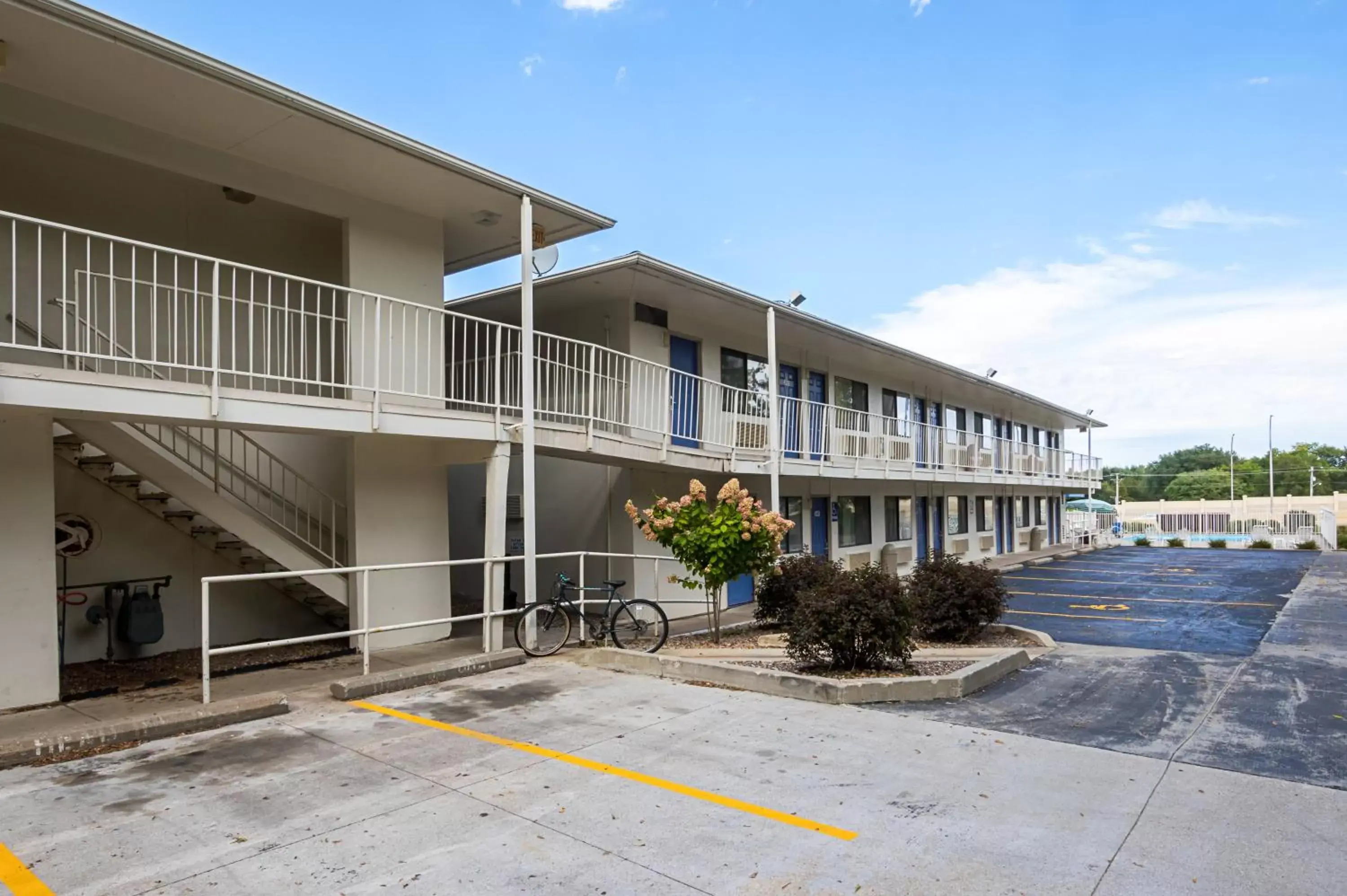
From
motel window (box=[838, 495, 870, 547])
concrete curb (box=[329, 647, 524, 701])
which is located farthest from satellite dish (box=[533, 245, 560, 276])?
motel window (box=[838, 495, 870, 547])

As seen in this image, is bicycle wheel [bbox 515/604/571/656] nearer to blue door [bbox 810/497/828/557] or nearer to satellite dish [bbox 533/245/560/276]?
satellite dish [bbox 533/245/560/276]

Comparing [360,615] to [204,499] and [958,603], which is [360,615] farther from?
[958,603]

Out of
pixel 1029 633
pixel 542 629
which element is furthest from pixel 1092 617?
pixel 542 629

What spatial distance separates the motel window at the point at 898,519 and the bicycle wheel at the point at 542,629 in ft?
A: 40.6

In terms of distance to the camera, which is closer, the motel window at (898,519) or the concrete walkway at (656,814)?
the concrete walkway at (656,814)

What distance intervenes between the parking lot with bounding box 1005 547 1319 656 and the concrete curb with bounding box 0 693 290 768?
926 cm

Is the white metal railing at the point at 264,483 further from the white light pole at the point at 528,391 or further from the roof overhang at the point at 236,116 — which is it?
the roof overhang at the point at 236,116

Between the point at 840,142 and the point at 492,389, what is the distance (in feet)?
28.9

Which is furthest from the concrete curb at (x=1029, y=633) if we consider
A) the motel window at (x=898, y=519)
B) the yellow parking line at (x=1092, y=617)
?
the motel window at (x=898, y=519)

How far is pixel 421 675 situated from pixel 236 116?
5.65m

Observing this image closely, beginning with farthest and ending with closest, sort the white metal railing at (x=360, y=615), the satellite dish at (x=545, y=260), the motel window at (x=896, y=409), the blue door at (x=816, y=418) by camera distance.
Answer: the motel window at (x=896, y=409) → the blue door at (x=816, y=418) → the satellite dish at (x=545, y=260) → the white metal railing at (x=360, y=615)

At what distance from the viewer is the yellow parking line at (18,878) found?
11.8 feet

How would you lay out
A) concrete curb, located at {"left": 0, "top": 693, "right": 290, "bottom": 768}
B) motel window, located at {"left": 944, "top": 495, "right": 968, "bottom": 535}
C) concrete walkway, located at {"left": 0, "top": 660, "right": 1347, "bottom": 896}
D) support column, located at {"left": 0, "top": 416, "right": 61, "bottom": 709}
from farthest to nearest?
motel window, located at {"left": 944, "top": 495, "right": 968, "bottom": 535} → support column, located at {"left": 0, "top": 416, "right": 61, "bottom": 709} → concrete curb, located at {"left": 0, "top": 693, "right": 290, "bottom": 768} → concrete walkway, located at {"left": 0, "top": 660, "right": 1347, "bottom": 896}

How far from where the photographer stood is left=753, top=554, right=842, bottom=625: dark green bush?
432 inches
